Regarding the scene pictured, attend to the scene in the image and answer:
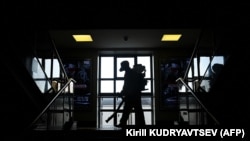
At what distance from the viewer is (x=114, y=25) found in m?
5.19

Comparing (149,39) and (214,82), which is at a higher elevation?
(149,39)

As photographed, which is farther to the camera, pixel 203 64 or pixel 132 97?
pixel 203 64

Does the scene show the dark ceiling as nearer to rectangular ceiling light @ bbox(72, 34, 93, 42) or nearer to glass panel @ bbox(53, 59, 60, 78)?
glass panel @ bbox(53, 59, 60, 78)

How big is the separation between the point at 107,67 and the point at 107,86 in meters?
0.88

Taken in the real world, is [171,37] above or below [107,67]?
above

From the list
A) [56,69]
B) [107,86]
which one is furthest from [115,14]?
[107,86]

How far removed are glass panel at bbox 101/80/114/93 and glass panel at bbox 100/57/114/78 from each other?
0.89 feet

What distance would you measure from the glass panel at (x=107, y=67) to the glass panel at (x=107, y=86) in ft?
0.89

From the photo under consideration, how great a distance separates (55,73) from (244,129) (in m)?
4.70

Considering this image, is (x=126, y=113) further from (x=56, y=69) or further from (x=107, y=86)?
(x=107, y=86)

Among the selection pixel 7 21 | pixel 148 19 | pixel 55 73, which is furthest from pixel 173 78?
pixel 7 21

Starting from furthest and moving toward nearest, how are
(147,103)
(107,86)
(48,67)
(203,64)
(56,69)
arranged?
(107,86), (147,103), (56,69), (48,67), (203,64)

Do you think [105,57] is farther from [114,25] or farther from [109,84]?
[114,25]

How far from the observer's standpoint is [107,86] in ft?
42.8
